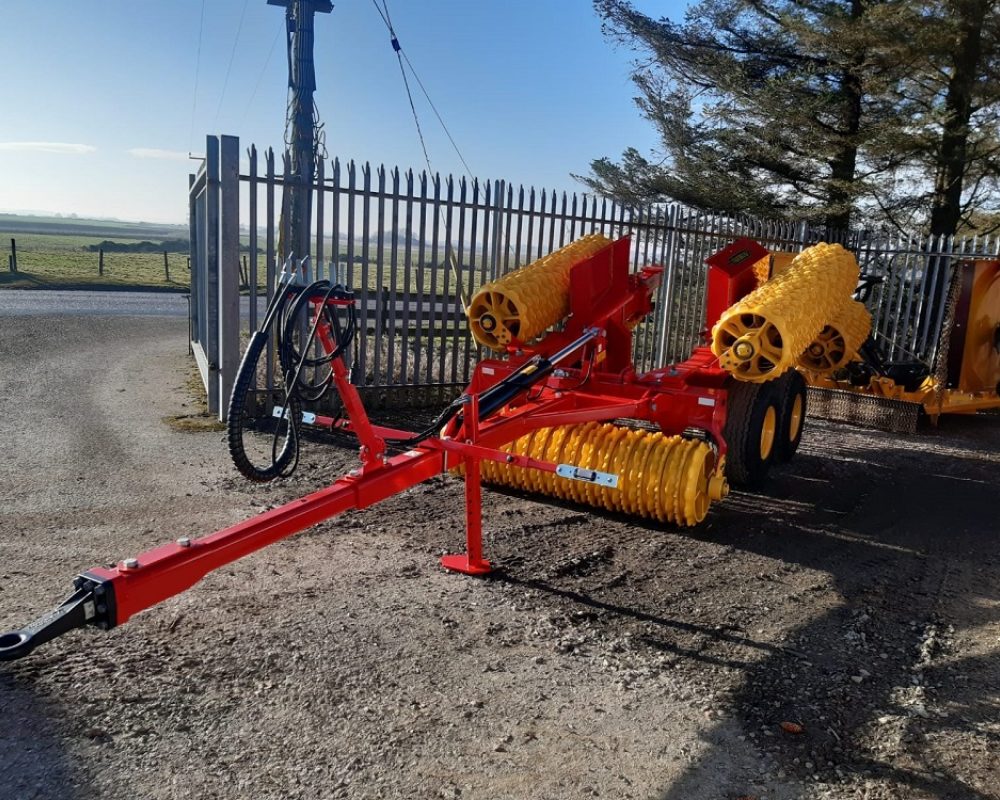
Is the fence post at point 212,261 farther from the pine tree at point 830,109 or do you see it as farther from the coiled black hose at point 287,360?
the pine tree at point 830,109

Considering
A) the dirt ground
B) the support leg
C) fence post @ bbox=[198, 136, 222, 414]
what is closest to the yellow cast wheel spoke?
the dirt ground

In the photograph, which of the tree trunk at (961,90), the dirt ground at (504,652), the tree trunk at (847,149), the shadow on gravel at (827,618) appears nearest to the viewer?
the dirt ground at (504,652)

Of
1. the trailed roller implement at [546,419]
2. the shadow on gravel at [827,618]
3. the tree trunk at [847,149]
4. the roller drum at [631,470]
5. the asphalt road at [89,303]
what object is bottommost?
the shadow on gravel at [827,618]

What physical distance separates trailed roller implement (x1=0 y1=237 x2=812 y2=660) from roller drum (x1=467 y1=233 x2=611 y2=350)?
0.01 metres

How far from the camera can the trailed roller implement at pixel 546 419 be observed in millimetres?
3225

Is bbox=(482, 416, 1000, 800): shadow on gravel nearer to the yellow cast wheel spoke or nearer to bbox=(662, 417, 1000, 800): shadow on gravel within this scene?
bbox=(662, 417, 1000, 800): shadow on gravel

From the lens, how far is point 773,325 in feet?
17.7

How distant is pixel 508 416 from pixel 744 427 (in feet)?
7.50

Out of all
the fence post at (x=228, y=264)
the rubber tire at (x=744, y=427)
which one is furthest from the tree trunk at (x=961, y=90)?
the fence post at (x=228, y=264)

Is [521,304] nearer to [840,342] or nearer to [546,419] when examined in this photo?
[546,419]

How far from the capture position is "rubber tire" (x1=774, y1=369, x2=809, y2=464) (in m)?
→ 7.18

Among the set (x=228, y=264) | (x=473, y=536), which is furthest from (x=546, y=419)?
(x=228, y=264)

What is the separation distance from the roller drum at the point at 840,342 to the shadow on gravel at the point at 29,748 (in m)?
6.20

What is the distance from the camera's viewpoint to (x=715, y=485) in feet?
18.1
